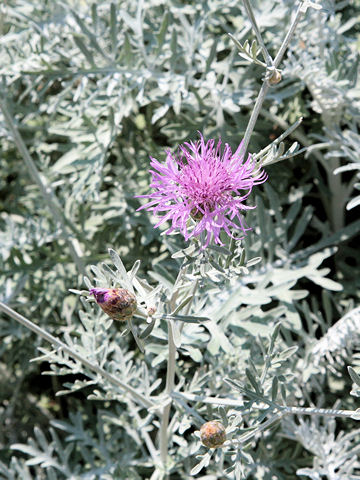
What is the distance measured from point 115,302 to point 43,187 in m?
0.76

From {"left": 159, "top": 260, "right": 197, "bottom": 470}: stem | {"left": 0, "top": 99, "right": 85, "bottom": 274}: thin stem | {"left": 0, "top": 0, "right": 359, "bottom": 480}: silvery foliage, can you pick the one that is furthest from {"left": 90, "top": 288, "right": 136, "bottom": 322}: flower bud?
{"left": 0, "top": 99, "right": 85, "bottom": 274}: thin stem

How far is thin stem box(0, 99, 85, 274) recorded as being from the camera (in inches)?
53.0

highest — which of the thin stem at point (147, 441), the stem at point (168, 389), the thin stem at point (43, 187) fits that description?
the thin stem at point (43, 187)

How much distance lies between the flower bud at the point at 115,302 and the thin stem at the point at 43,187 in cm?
67

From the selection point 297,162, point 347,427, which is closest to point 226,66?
point 297,162

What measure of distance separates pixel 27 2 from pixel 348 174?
0.98 meters

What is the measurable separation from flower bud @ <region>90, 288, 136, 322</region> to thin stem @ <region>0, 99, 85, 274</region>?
2.21ft

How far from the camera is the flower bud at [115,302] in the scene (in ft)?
2.33

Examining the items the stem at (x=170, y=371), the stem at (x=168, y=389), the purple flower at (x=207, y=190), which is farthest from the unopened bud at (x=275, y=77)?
the stem at (x=168, y=389)

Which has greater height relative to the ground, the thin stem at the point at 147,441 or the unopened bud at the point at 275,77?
the unopened bud at the point at 275,77

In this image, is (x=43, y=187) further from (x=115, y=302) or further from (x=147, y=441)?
(x=115, y=302)

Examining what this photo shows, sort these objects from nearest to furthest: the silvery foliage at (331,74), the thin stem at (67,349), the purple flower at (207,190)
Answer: the purple flower at (207,190)
the thin stem at (67,349)
the silvery foliage at (331,74)

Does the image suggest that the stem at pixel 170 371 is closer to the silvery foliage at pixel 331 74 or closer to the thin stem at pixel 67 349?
the thin stem at pixel 67 349

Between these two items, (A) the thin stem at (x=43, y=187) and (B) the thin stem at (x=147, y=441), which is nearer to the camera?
(B) the thin stem at (x=147, y=441)
